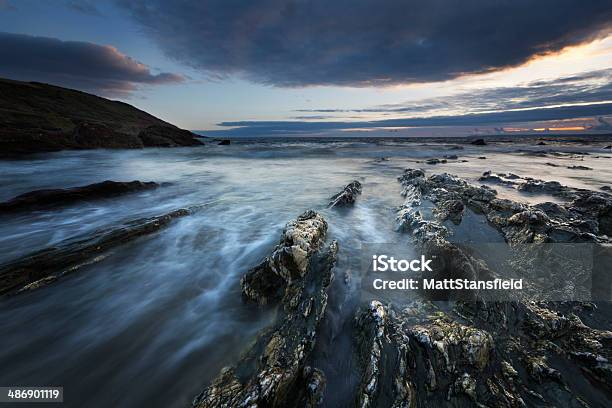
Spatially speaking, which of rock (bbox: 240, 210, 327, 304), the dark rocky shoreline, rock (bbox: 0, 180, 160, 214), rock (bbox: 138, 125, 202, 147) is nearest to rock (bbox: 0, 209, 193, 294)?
rock (bbox: 240, 210, 327, 304)

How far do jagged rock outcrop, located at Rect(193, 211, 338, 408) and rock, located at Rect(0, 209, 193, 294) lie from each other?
347 centimetres

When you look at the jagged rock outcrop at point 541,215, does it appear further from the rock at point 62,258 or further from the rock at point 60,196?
the rock at point 60,196

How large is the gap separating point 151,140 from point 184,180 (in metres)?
34.0

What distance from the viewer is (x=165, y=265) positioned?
5148 millimetres

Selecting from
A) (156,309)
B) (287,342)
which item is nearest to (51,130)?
(156,309)

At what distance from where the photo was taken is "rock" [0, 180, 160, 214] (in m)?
7.97

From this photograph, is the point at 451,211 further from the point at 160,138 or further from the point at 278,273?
the point at 160,138

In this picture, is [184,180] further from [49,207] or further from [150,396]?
[150,396]

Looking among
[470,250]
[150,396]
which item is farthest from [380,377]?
[470,250]

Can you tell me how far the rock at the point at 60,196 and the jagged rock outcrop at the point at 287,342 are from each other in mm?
8474

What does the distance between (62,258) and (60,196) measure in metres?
5.39

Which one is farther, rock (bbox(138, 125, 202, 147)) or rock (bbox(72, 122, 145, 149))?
rock (bbox(138, 125, 202, 147))

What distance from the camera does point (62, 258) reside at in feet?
16.3

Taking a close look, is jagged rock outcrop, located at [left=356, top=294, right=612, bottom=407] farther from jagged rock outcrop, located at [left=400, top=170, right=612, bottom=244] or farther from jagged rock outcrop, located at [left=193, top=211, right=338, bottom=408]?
jagged rock outcrop, located at [left=400, top=170, right=612, bottom=244]
